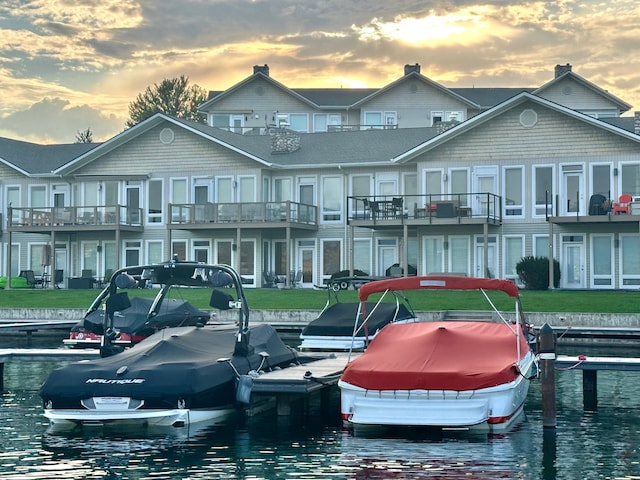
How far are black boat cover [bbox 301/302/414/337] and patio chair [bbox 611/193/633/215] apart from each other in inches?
662

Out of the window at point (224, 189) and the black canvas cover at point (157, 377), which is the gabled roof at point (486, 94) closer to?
the window at point (224, 189)

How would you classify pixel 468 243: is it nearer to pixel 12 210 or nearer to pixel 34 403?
pixel 12 210

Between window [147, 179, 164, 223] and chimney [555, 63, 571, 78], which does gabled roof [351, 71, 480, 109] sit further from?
window [147, 179, 164, 223]

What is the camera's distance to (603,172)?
42.7m

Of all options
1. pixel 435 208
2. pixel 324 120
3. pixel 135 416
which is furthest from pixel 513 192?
pixel 135 416

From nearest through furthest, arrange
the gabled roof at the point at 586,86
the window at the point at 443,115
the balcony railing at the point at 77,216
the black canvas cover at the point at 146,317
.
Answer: the black canvas cover at the point at 146,317, the balcony railing at the point at 77,216, the gabled roof at the point at 586,86, the window at the point at 443,115

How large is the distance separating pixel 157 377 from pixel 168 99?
85278 millimetres

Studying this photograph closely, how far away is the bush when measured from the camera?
42.3 m

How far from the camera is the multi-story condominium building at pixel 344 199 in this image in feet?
141

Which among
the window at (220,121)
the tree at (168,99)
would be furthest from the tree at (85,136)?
the window at (220,121)

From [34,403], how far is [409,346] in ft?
24.7

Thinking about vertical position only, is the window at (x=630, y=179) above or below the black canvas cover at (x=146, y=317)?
above

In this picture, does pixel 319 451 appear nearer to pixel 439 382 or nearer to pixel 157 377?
pixel 439 382

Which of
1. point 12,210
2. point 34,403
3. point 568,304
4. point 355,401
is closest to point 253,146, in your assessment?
point 12,210
